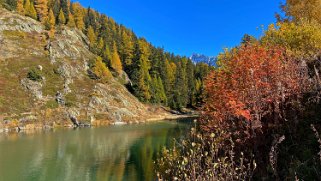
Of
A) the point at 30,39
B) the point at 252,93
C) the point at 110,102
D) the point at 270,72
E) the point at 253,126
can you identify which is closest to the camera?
the point at 253,126

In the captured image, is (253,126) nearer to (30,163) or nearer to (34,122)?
(30,163)

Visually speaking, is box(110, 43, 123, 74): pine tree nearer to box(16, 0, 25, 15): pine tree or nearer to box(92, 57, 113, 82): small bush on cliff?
box(92, 57, 113, 82): small bush on cliff

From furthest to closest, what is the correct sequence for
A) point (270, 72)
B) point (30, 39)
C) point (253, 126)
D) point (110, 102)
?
point (30, 39) → point (110, 102) → point (270, 72) → point (253, 126)

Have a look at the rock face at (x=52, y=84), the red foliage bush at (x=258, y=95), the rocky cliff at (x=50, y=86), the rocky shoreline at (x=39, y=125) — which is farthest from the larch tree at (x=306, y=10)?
the rock face at (x=52, y=84)

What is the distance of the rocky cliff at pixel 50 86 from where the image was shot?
89.6 metres

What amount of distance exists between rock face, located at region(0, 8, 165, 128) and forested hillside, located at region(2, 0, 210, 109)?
7.11 metres

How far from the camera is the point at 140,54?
142125mm

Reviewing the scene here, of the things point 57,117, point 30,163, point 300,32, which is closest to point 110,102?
point 57,117

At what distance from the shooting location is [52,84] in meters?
102

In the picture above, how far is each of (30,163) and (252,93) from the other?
34.0 m

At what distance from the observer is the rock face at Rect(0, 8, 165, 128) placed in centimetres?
9112

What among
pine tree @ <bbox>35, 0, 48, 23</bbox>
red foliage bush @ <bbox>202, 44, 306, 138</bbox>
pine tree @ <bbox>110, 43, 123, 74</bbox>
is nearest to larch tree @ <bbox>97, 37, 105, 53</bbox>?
pine tree @ <bbox>110, 43, 123, 74</bbox>

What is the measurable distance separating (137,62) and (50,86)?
47548 mm

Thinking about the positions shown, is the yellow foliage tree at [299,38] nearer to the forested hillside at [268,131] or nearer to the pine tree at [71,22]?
the forested hillside at [268,131]
